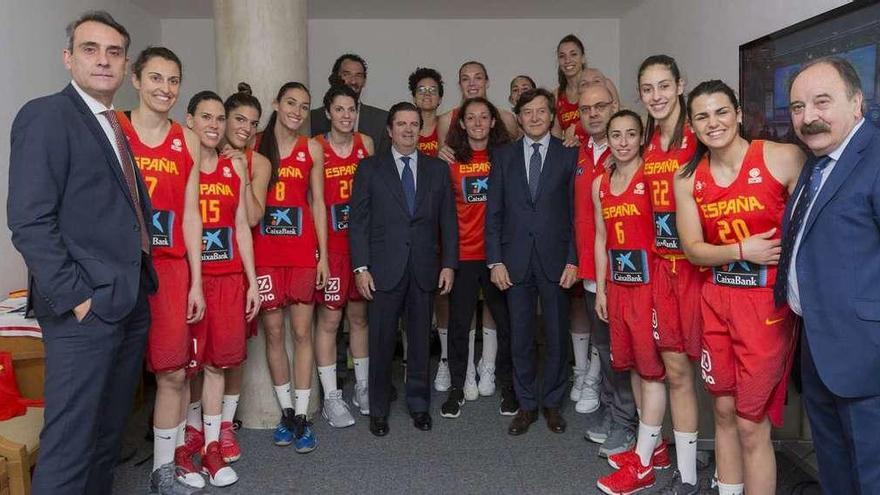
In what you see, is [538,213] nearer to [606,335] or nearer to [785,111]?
[606,335]

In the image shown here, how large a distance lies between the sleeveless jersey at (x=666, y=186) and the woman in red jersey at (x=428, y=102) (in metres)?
1.56

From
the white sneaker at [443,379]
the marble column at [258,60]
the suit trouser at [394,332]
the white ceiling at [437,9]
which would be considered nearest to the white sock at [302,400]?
Result: the marble column at [258,60]

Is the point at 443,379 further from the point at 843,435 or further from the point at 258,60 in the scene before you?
the point at 843,435

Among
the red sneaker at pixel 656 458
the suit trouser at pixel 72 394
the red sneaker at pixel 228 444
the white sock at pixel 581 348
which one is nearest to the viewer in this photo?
the suit trouser at pixel 72 394

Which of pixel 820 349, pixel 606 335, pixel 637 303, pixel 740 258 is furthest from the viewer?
pixel 606 335

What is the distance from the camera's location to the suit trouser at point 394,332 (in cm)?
347

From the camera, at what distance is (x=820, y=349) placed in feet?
6.12

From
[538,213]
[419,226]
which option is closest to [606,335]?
[538,213]

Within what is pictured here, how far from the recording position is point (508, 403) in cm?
380

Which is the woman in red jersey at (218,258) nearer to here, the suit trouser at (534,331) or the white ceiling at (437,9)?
the suit trouser at (534,331)

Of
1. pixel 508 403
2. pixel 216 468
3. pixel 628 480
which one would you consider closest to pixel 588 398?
pixel 508 403

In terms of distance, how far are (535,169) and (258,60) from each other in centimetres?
148

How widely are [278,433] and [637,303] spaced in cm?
181

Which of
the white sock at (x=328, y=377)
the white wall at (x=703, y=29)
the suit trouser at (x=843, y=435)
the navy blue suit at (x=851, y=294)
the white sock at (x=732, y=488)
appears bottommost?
the white sock at (x=732, y=488)
